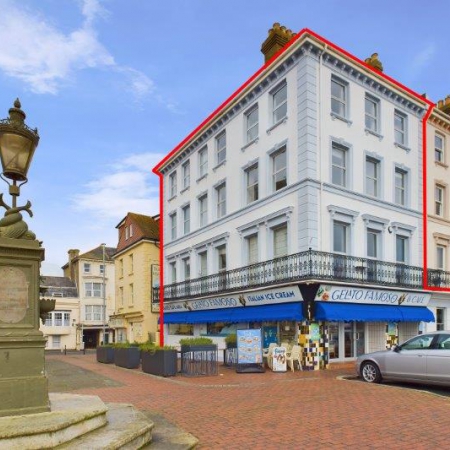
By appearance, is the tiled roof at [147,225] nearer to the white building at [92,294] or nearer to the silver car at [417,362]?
the white building at [92,294]

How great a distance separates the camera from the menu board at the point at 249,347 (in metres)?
16.4

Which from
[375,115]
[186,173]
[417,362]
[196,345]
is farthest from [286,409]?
[186,173]

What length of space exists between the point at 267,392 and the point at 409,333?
41.5ft

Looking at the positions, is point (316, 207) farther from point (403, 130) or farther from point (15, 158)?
point (15, 158)

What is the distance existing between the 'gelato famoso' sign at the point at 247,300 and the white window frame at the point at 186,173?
7.23 metres

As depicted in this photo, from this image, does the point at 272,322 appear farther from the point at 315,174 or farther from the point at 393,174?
the point at 393,174

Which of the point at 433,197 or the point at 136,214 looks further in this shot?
the point at 136,214

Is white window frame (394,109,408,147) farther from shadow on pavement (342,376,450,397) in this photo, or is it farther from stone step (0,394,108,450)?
stone step (0,394,108,450)

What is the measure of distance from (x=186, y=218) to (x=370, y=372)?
17.6 metres

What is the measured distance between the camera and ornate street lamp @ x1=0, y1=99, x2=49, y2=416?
5.79 metres

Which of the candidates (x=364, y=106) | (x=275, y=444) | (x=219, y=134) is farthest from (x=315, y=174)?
(x=275, y=444)

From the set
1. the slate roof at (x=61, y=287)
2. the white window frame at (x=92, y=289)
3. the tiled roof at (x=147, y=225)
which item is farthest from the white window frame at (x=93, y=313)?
the tiled roof at (x=147, y=225)

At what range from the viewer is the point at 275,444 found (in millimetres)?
6566

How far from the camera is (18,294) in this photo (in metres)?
6.00
